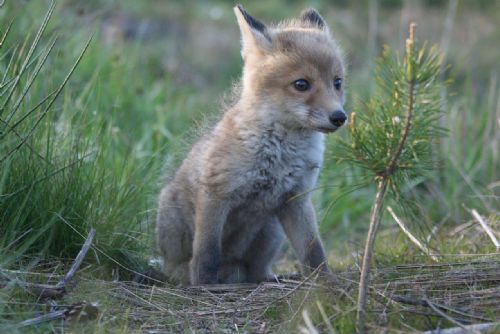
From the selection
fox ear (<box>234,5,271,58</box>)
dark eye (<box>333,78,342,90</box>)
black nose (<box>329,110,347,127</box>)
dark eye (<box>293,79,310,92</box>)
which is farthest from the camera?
fox ear (<box>234,5,271,58</box>)

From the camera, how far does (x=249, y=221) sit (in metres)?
4.85

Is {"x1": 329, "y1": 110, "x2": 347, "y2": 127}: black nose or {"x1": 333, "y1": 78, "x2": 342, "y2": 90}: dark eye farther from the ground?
{"x1": 333, "y1": 78, "x2": 342, "y2": 90}: dark eye

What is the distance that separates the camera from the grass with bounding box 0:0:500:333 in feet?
13.4

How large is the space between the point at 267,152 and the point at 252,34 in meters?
0.87

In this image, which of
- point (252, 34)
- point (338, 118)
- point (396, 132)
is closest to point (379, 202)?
point (396, 132)

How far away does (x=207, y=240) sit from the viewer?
4656 mm

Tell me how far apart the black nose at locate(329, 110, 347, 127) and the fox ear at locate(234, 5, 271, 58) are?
0.80 m

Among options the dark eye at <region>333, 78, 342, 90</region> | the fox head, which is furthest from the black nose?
the dark eye at <region>333, 78, 342, 90</region>

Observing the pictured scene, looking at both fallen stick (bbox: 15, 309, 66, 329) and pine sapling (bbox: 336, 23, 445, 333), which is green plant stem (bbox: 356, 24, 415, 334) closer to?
pine sapling (bbox: 336, 23, 445, 333)

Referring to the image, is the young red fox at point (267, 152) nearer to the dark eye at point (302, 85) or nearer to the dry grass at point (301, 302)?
the dark eye at point (302, 85)

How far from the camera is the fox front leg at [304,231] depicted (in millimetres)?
4754

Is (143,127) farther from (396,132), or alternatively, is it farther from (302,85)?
(396,132)

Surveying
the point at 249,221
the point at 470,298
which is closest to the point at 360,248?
the point at 249,221

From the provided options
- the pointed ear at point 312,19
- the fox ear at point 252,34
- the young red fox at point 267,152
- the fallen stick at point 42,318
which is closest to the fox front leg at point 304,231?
the young red fox at point 267,152
